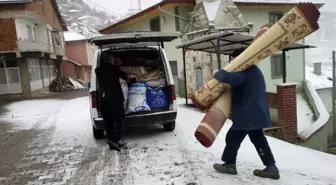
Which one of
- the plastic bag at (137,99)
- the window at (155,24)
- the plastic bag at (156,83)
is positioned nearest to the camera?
the plastic bag at (137,99)

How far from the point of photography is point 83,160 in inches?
203

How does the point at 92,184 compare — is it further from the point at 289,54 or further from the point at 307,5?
the point at 289,54

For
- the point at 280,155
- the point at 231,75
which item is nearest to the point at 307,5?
the point at 231,75

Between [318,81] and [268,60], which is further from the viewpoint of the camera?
[318,81]

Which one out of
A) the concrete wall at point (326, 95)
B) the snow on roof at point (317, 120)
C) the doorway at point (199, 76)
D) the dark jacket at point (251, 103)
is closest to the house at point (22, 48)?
the doorway at point (199, 76)

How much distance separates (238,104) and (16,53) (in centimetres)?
1983

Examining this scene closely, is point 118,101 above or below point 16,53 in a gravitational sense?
below

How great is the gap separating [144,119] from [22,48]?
17507 mm

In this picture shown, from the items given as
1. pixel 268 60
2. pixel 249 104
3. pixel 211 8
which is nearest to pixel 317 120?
pixel 211 8

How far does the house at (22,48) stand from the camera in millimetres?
20219

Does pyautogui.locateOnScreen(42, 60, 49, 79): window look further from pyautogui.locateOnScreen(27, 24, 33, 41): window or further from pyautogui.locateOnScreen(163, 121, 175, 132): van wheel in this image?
pyautogui.locateOnScreen(163, 121, 175, 132): van wheel

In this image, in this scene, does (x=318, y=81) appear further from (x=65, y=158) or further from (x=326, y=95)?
(x=65, y=158)

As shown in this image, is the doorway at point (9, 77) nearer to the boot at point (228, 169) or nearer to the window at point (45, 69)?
the window at point (45, 69)

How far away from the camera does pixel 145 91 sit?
19.9 ft
